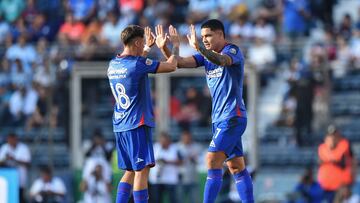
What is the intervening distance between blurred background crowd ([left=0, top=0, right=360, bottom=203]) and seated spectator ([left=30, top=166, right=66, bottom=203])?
20 millimetres

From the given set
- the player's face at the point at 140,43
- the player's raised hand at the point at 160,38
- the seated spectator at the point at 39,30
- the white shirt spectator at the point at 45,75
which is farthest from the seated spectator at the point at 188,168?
the player's raised hand at the point at 160,38

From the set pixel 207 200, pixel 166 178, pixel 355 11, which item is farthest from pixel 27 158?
pixel 207 200

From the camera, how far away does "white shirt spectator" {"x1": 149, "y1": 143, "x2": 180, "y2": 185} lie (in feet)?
89.0

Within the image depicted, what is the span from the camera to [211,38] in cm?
1784

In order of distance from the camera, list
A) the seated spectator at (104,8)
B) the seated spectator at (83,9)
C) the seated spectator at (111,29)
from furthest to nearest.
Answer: the seated spectator at (83,9) → the seated spectator at (104,8) → the seated spectator at (111,29)

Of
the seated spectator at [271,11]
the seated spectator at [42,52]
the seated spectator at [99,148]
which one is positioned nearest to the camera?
the seated spectator at [99,148]

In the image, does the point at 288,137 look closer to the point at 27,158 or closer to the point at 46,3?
the point at 27,158

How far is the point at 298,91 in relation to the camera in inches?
1103

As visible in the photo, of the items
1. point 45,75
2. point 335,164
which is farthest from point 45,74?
point 335,164

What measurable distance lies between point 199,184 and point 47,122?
12.6ft

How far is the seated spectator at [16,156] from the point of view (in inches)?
1114

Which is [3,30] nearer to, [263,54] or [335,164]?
[263,54]

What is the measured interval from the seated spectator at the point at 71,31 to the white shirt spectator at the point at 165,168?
4.82 meters

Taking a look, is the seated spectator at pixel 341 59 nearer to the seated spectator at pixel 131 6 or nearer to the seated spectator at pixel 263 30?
the seated spectator at pixel 263 30
